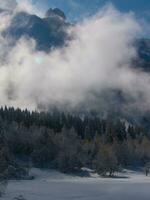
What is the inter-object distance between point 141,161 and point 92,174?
43733mm

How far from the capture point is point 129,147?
443ft

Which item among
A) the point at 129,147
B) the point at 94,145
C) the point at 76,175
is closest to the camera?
the point at 76,175

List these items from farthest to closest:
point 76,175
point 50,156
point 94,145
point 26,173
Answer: point 94,145
point 50,156
point 76,175
point 26,173

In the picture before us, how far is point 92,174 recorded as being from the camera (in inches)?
3597

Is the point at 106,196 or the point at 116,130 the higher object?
the point at 116,130

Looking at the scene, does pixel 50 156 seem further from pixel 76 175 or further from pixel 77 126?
pixel 77 126

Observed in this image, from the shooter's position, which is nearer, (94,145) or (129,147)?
(94,145)

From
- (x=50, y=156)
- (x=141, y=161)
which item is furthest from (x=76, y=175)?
(x=141, y=161)

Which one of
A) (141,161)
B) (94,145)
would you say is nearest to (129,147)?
(141,161)

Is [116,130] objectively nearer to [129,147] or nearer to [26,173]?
[129,147]

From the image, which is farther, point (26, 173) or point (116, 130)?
point (116, 130)

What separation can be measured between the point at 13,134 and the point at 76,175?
82.6 ft

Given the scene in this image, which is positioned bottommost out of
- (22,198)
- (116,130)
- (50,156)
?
(22,198)

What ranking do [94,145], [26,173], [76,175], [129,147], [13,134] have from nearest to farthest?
[26,173] → [76,175] → [13,134] → [94,145] → [129,147]
